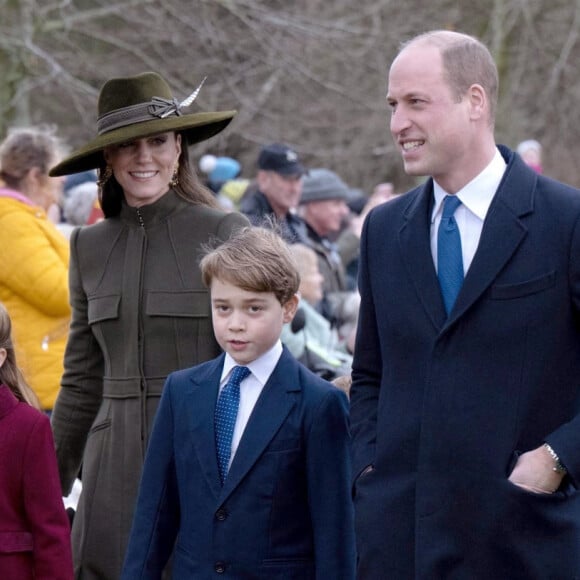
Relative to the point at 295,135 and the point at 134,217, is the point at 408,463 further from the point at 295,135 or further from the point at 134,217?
the point at 295,135

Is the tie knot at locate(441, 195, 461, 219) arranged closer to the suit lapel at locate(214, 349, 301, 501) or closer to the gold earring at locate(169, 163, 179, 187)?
the suit lapel at locate(214, 349, 301, 501)

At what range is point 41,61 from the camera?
1475 centimetres

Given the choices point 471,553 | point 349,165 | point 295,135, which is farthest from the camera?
point 349,165

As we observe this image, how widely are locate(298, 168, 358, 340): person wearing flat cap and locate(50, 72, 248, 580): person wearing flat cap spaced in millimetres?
4087

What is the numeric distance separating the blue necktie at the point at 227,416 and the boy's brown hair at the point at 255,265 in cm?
27

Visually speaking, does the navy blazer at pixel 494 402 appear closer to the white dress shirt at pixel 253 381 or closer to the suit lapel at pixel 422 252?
the suit lapel at pixel 422 252

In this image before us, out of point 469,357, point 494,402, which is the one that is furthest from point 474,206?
point 494,402

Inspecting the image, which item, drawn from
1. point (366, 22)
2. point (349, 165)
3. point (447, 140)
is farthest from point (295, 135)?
point (447, 140)

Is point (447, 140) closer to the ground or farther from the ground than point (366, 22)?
closer to the ground

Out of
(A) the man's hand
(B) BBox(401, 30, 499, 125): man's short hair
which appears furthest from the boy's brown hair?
(A) the man's hand

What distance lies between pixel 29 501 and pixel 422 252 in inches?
62.8

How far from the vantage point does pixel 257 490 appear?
452 cm

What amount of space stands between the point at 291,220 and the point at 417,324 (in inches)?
237

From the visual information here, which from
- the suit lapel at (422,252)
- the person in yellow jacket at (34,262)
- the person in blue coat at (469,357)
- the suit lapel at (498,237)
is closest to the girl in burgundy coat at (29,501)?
the person in blue coat at (469,357)
